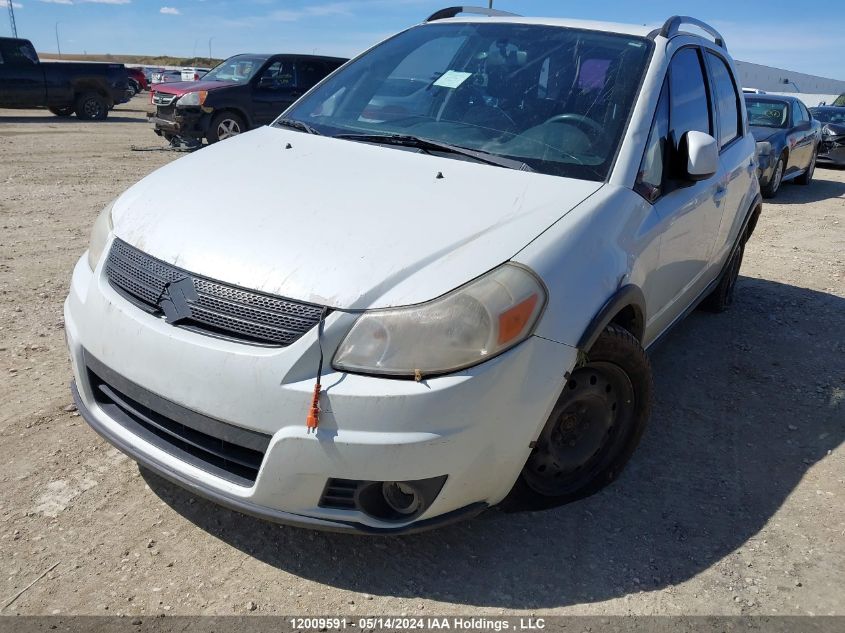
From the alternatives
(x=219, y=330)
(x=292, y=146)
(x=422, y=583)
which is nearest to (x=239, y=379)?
(x=219, y=330)

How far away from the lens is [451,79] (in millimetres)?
3520

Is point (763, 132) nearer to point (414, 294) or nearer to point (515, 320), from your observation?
point (515, 320)

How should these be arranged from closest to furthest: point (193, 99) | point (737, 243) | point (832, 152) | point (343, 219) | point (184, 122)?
1. point (343, 219)
2. point (737, 243)
3. point (193, 99)
4. point (184, 122)
5. point (832, 152)

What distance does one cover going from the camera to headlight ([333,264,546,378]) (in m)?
2.12

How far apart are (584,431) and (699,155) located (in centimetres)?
124

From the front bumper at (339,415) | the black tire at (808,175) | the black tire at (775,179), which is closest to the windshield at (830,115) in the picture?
the black tire at (808,175)

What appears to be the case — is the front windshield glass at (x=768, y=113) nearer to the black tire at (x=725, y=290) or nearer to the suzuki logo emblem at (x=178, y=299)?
the black tire at (x=725, y=290)

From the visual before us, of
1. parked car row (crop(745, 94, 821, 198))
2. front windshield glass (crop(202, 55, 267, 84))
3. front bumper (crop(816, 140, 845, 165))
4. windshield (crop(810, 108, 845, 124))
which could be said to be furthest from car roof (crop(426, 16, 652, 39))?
windshield (crop(810, 108, 845, 124))

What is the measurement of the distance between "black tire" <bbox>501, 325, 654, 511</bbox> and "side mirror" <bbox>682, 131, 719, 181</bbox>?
798 mm

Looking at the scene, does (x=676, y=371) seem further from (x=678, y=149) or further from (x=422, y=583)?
(x=422, y=583)

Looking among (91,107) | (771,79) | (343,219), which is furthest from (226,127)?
(771,79)

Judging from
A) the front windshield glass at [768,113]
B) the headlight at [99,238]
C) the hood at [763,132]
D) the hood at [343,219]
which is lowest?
the hood at [763,132]

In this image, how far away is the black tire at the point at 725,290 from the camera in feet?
16.8

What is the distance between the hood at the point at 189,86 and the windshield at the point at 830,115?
12.1 metres
